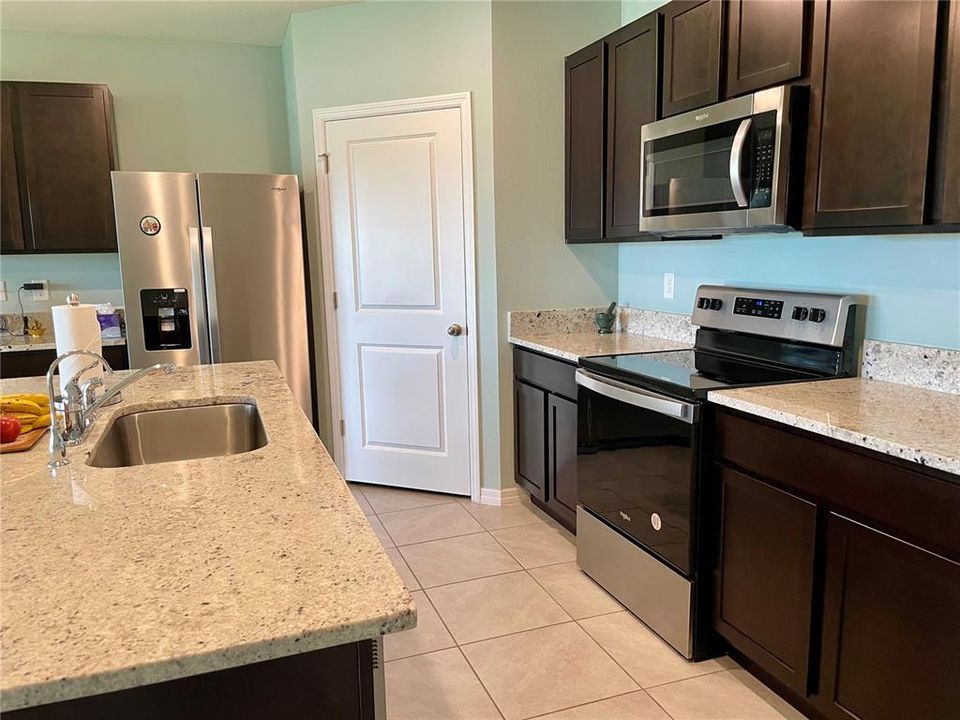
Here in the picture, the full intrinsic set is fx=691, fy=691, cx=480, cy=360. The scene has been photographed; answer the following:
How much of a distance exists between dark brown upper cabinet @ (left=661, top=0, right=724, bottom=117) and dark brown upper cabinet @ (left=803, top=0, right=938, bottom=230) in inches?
16.7

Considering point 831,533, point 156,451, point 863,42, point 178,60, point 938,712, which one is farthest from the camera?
point 178,60

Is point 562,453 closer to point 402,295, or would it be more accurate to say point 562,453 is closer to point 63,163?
point 402,295

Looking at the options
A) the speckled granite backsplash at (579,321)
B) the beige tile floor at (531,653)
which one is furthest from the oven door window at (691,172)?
the beige tile floor at (531,653)

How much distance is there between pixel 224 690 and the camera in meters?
0.87

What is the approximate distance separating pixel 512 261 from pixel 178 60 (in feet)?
8.09

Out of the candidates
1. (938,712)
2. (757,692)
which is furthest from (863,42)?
(757,692)

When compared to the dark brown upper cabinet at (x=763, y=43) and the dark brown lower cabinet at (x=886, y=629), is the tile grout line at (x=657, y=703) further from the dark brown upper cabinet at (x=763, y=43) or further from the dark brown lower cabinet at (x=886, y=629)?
the dark brown upper cabinet at (x=763, y=43)

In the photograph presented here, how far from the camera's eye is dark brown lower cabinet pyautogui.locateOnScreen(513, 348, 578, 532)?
119 inches

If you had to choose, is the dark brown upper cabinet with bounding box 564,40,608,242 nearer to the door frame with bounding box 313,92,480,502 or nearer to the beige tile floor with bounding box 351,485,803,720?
the door frame with bounding box 313,92,480,502

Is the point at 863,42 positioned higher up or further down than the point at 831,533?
higher up

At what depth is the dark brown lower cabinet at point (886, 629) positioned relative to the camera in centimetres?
146

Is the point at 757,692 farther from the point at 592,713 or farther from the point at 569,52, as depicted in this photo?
the point at 569,52

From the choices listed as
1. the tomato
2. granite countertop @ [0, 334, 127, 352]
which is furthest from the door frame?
the tomato

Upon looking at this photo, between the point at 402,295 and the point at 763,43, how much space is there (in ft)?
7.01
